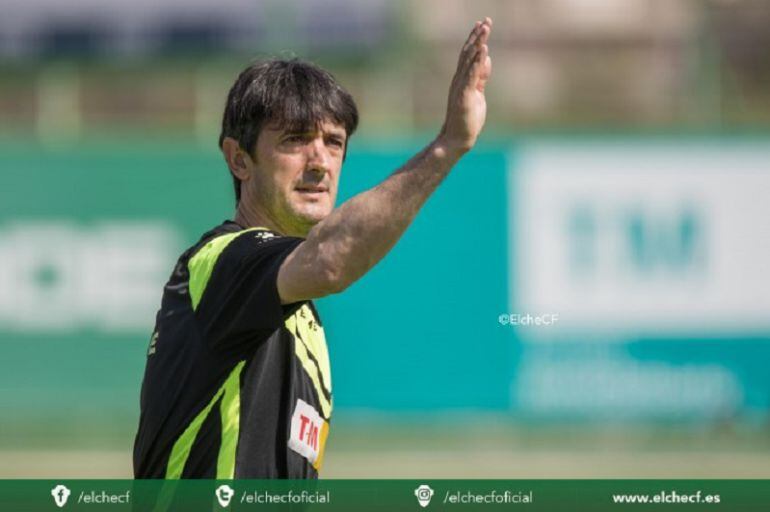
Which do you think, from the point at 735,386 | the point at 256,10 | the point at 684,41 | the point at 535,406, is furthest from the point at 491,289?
the point at 256,10

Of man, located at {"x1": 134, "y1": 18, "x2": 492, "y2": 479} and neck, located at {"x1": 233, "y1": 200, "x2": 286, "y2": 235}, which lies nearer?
man, located at {"x1": 134, "y1": 18, "x2": 492, "y2": 479}

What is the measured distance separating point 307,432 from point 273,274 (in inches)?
22.5

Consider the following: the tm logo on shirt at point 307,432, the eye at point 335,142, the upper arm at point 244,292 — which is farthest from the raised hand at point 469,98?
the tm logo on shirt at point 307,432

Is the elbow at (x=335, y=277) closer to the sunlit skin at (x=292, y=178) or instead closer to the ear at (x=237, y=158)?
the sunlit skin at (x=292, y=178)

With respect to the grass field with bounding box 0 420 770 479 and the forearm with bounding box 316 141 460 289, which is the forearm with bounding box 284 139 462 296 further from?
the grass field with bounding box 0 420 770 479

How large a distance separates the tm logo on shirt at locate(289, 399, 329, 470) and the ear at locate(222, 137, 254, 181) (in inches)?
27.7

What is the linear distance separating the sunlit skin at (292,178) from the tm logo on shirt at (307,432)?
0.51 meters

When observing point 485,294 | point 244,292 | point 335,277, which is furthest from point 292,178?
point 485,294

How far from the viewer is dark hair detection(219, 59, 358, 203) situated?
426 cm

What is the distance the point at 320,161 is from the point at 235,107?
361mm

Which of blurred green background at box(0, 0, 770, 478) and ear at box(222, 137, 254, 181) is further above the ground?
blurred green background at box(0, 0, 770, 478)

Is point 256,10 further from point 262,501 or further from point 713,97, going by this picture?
point 262,501

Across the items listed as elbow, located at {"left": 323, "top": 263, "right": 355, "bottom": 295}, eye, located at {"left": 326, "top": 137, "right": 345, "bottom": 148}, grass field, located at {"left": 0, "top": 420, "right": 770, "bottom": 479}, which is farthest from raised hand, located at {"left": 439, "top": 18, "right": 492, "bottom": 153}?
grass field, located at {"left": 0, "top": 420, "right": 770, "bottom": 479}

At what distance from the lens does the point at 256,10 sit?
1862 centimetres
